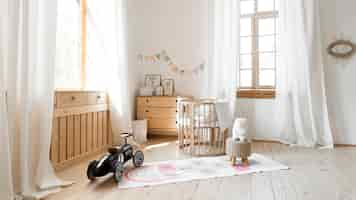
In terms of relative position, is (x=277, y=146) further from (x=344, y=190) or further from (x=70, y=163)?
(x=70, y=163)

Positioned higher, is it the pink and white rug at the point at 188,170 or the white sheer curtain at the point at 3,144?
the white sheer curtain at the point at 3,144

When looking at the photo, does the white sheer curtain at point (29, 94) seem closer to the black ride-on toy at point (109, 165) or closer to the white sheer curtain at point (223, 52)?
the black ride-on toy at point (109, 165)

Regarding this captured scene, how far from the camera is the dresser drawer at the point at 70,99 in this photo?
2270 millimetres

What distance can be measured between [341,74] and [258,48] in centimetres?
114

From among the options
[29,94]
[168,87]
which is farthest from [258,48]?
[29,94]

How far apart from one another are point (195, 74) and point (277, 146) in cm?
158

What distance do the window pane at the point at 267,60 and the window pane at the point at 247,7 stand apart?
2.25 feet

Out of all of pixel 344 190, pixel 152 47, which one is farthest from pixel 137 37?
pixel 344 190

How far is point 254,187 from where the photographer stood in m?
1.90

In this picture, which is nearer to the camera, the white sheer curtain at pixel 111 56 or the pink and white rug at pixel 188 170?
the pink and white rug at pixel 188 170

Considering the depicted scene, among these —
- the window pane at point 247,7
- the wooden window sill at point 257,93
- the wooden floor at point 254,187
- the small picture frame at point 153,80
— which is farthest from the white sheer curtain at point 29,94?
the window pane at point 247,7

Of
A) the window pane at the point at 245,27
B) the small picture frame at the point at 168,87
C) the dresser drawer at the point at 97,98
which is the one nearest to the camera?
the dresser drawer at the point at 97,98

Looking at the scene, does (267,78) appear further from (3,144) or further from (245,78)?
(3,144)

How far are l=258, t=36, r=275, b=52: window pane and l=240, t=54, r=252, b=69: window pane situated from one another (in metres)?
0.20
